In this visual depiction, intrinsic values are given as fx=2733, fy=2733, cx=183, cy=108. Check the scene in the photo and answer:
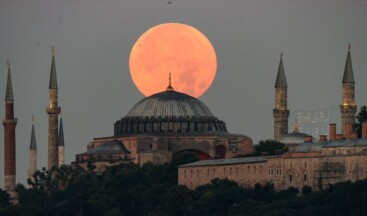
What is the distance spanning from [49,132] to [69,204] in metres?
22.9

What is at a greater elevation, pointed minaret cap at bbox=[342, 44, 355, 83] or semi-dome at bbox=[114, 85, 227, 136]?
pointed minaret cap at bbox=[342, 44, 355, 83]

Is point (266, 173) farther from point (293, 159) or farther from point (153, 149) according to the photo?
point (153, 149)

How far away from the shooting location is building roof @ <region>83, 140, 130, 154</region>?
18750 centimetres

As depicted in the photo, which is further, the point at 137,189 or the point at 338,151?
the point at 137,189

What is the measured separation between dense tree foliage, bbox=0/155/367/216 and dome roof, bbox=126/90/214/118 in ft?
25.8

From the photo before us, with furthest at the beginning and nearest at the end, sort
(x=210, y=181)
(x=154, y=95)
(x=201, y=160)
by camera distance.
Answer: (x=154, y=95), (x=201, y=160), (x=210, y=181)

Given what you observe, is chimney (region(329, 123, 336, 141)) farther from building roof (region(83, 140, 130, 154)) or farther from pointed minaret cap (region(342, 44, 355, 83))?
building roof (region(83, 140, 130, 154))

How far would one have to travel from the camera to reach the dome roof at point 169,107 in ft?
631

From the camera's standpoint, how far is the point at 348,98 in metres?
184

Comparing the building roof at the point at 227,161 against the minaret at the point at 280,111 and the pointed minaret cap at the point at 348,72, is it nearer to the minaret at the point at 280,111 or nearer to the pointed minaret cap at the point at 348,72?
the pointed minaret cap at the point at 348,72

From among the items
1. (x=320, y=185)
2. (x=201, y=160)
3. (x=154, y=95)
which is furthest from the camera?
(x=154, y=95)

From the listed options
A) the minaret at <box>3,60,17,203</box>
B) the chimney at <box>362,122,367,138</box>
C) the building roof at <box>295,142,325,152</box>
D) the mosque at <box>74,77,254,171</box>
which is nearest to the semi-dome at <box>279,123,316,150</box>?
the mosque at <box>74,77,254,171</box>

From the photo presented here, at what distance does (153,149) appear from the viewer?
607 ft

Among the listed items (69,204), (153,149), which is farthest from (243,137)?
(69,204)
